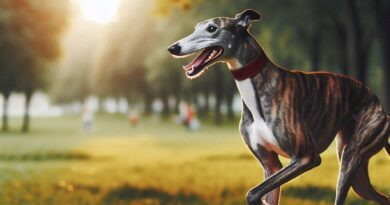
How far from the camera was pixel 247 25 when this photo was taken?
4113mm

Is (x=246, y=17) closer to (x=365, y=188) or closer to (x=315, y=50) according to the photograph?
(x=365, y=188)

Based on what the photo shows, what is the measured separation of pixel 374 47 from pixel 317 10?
5.88 metres

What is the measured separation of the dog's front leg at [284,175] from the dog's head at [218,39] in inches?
29.4

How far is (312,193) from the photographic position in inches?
383

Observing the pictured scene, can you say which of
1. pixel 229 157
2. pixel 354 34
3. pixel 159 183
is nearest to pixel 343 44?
pixel 229 157

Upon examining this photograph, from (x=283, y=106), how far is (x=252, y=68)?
0.97 ft

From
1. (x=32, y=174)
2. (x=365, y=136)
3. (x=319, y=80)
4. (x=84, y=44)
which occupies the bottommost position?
(x=32, y=174)

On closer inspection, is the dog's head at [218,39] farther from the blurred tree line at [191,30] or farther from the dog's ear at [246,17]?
the blurred tree line at [191,30]

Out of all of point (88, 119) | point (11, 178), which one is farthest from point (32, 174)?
point (88, 119)

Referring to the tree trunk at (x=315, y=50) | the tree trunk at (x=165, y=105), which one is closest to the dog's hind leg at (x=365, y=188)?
the tree trunk at (x=315, y=50)

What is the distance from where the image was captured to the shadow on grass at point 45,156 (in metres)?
18.5

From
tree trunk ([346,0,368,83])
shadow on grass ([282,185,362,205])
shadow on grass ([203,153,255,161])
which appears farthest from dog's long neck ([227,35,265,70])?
shadow on grass ([203,153,255,161])

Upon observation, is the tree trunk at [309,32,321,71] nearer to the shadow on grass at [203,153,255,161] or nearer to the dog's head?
the shadow on grass at [203,153,255,161]

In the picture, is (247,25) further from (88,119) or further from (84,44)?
(84,44)
